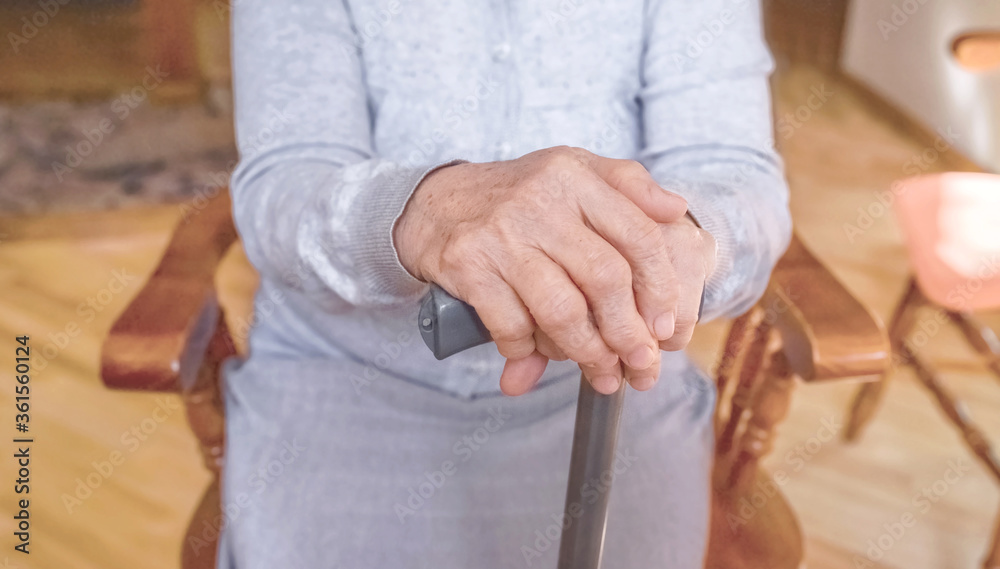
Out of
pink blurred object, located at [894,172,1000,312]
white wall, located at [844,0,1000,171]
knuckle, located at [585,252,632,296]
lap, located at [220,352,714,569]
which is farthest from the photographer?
white wall, located at [844,0,1000,171]

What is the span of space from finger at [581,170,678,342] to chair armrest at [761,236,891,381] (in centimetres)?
24

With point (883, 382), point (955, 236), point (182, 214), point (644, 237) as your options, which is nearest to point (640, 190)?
point (644, 237)

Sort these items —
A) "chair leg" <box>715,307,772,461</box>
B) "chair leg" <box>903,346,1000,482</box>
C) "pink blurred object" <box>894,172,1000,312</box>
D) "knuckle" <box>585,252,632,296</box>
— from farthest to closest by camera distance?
"chair leg" <box>903,346,1000,482</box> → "pink blurred object" <box>894,172,1000,312</box> → "chair leg" <box>715,307,772,461</box> → "knuckle" <box>585,252,632,296</box>

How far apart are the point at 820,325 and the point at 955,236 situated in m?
0.59

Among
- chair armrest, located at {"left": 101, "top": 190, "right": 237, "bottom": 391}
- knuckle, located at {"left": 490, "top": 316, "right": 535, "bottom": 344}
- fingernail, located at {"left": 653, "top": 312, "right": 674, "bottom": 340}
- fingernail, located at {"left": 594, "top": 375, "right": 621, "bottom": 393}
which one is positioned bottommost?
chair armrest, located at {"left": 101, "top": 190, "right": 237, "bottom": 391}

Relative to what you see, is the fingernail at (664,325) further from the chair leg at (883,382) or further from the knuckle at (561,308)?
the chair leg at (883,382)

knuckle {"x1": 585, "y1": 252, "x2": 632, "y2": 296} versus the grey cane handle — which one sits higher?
knuckle {"x1": 585, "y1": 252, "x2": 632, "y2": 296}

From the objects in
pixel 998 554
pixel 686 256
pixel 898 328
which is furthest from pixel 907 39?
pixel 686 256

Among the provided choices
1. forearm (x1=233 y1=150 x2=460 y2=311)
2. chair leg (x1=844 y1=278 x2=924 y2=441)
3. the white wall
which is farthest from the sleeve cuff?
the white wall

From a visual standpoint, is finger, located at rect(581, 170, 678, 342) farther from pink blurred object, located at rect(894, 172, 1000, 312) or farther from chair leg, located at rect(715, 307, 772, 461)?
pink blurred object, located at rect(894, 172, 1000, 312)

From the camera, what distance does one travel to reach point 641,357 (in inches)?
15.7

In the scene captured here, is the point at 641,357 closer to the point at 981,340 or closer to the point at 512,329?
the point at 512,329

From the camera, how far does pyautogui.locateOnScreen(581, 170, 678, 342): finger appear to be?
39 cm

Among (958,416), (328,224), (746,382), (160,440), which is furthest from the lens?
(160,440)
